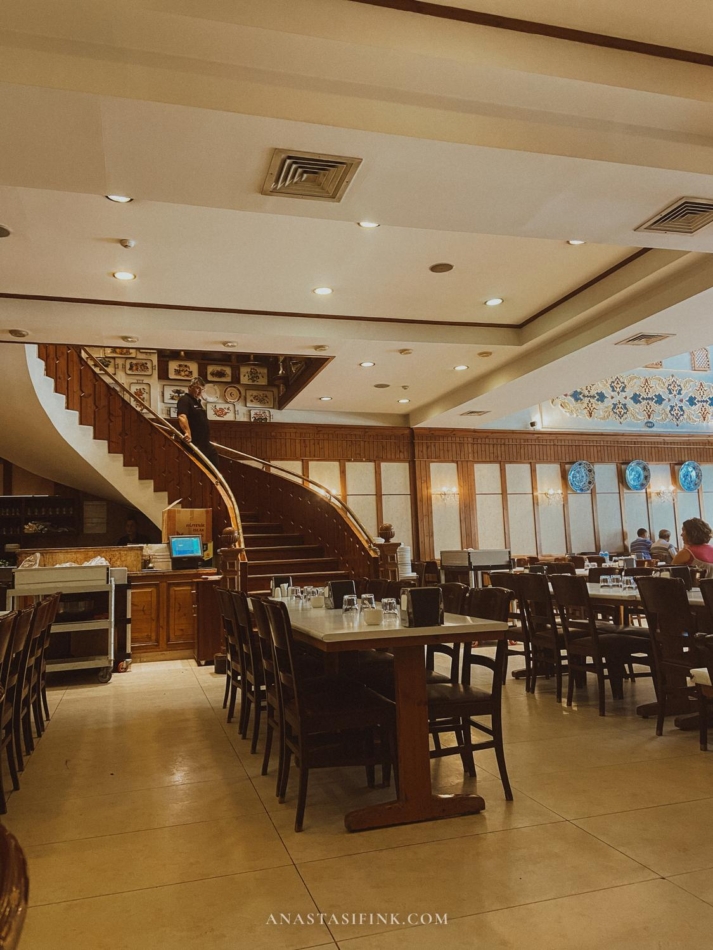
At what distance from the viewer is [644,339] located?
26.0 ft

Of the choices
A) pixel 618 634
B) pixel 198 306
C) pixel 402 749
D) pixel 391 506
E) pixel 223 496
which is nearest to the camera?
pixel 402 749

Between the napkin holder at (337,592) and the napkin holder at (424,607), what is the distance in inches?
54.7

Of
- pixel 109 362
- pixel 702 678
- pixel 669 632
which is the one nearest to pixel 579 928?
pixel 702 678

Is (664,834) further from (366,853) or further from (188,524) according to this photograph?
(188,524)

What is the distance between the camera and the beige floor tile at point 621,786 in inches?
128

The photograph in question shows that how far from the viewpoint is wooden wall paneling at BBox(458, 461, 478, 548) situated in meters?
13.9

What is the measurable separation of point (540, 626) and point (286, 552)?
16.0 feet

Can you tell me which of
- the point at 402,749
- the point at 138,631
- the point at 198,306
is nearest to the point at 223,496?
the point at 138,631

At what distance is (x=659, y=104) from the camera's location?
3752 millimetres

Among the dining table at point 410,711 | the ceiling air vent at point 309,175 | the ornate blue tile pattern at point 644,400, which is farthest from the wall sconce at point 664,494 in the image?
the dining table at point 410,711

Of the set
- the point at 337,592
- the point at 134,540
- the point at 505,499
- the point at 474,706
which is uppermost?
the point at 505,499

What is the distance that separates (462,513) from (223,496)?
19.9 feet

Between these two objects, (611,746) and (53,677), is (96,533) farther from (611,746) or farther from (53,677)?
(611,746)

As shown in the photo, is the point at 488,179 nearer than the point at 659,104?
No
